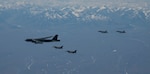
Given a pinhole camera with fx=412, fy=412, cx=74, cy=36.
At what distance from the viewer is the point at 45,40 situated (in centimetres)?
6912

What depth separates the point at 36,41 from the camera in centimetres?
6756

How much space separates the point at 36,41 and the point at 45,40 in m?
2.08

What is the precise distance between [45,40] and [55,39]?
1891 mm

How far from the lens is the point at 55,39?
230 feet

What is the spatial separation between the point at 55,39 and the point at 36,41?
392 centimetres
